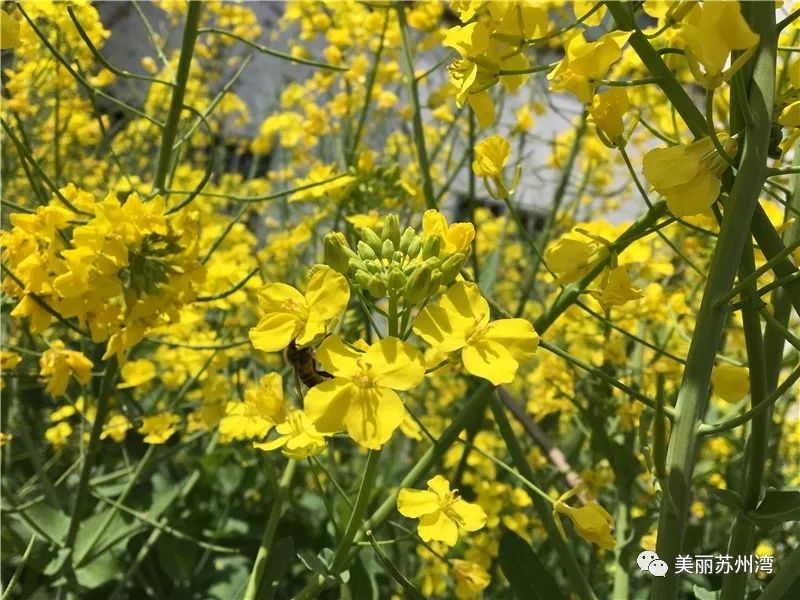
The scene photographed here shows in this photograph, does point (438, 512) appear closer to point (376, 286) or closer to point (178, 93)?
point (376, 286)

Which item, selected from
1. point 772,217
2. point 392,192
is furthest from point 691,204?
point 392,192

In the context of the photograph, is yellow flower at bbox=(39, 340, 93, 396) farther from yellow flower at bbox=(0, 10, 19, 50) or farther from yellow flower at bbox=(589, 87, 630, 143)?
yellow flower at bbox=(589, 87, 630, 143)

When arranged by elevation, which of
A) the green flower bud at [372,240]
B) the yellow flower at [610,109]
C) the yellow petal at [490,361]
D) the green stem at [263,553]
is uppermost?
the yellow flower at [610,109]

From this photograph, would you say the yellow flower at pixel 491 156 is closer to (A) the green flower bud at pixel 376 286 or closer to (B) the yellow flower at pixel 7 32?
(A) the green flower bud at pixel 376 286

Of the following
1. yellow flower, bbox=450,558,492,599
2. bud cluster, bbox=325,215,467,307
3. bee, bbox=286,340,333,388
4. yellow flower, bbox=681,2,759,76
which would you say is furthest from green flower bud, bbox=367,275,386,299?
yellow flower, bbox=450,558,492,599

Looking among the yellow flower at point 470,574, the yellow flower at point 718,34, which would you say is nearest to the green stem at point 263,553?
the yellow flower at point 470,574

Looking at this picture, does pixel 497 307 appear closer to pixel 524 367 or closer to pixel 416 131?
pixel 416 131

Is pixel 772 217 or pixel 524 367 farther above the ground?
pixel 524 367
